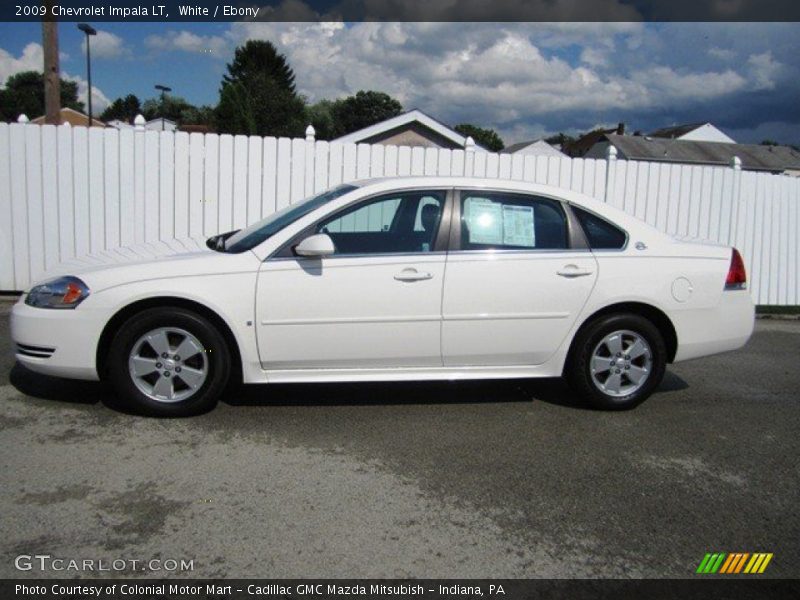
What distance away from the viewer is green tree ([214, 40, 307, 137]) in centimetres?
2994

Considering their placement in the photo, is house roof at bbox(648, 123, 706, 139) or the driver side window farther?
house roof at bbox(648, 123, 706, 139)

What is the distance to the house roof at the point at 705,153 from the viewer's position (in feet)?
171

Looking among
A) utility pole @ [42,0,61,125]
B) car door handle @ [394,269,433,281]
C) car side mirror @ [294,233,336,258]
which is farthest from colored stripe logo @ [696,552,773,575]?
utility pole @ [42,0,61,125]

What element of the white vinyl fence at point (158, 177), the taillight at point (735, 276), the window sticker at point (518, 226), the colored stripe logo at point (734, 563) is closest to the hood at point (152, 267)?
the window sticker at point (518, 226)

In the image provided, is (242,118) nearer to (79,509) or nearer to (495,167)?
(495,167)

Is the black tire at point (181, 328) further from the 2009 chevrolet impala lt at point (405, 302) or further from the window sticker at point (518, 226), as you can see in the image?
the window sticker at point (518, 226)

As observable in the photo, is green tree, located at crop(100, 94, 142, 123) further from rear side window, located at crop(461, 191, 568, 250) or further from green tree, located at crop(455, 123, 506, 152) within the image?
rear side window, located at crop(461, 191, 568, 250)

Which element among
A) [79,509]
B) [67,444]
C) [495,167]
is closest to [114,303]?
[67,444]

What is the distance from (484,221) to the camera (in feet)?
16.0

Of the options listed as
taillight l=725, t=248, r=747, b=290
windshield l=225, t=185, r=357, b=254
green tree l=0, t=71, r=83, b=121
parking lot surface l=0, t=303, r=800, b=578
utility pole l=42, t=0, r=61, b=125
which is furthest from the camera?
green tree l=0, t=71, r=83, b=121

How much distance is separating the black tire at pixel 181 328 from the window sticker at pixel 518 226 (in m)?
2.09

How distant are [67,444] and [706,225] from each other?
9.21m

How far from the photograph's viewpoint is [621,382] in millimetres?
5039

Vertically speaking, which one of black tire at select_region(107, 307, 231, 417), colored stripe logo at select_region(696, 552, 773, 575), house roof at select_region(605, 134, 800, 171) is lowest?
colored stripe logo at select_region(696, 552, 773, 575)
